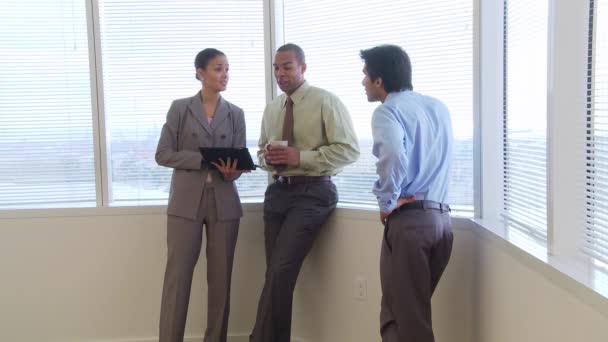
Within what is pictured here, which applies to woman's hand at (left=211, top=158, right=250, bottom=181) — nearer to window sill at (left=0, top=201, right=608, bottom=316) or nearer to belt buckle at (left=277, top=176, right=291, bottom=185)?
belt buckle at (left=277, top=176, right=291, bottom=185)

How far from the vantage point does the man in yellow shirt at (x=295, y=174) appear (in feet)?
9.66

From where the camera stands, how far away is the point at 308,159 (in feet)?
9.59

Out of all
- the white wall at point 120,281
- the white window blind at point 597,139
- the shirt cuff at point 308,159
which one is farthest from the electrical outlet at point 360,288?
the white window blind at point 597,139

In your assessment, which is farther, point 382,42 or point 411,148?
point 382,42

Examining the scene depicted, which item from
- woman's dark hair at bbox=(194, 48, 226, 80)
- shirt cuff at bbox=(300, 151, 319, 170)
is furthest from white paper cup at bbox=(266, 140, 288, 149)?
woman's dark hair at bbox=(194, 48, 226, 80)

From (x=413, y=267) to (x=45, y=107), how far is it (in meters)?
2.45

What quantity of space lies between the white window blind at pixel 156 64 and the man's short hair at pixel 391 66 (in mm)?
1292

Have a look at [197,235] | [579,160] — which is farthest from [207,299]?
[579,160]

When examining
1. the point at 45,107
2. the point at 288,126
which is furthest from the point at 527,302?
the point at 45,107

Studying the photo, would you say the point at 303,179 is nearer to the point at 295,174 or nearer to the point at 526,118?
the point at 295,174

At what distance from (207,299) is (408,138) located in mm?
1753

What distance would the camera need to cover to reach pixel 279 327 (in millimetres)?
2961

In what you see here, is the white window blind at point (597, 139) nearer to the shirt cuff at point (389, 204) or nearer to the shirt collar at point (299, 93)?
the shirt cuff at point (389, 204)

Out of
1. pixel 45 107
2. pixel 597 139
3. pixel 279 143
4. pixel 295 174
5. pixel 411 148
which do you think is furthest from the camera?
pixel 45 107
